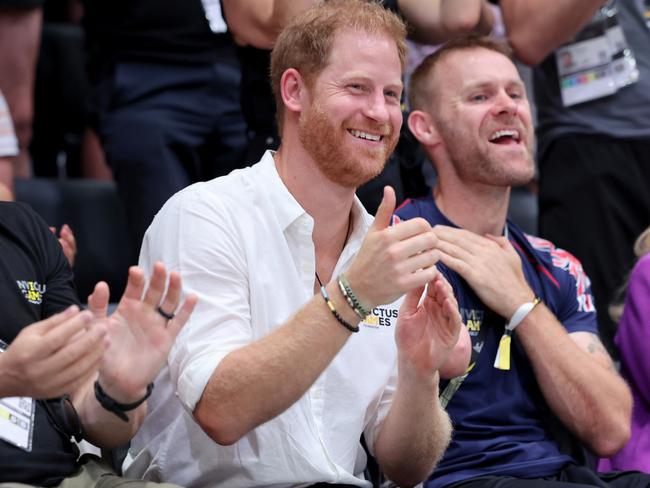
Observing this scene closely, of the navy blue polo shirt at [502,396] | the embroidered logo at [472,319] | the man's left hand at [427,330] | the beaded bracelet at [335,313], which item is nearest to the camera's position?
the beaded bracelet at [335,313]

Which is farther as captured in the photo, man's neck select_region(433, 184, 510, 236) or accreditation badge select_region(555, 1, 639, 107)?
accreditation badge select_region(555, 1, 639, 107)

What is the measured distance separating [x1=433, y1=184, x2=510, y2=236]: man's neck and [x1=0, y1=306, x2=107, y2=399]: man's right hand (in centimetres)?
128

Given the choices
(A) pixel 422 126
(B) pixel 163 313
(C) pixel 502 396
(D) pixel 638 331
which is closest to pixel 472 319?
(C) pixel 502 396

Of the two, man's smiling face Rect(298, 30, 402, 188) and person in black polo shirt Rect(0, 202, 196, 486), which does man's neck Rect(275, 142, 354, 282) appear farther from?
person in black polo shirt Rect(0, 202, 196, 486)

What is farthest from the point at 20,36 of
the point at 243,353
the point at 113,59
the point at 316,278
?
the point at 243,353

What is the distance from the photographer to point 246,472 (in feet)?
6.75

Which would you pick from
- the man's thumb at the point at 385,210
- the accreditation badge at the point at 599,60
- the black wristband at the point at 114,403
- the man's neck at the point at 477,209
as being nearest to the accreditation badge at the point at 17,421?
the black wristband at the point at 114,403

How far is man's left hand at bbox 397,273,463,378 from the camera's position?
2.06 metres

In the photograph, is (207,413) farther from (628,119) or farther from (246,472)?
(628,119)

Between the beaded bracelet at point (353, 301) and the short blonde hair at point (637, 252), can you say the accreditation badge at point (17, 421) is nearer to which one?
the beaded bracelet at point (353, 301)

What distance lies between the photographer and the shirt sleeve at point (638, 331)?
8.75 ft

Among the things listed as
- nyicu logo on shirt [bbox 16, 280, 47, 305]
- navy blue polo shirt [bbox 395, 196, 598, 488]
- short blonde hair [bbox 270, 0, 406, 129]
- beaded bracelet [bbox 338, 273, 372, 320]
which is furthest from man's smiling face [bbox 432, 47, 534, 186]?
nyicu logo on shirt [bbox 16, 280, 47, 305]

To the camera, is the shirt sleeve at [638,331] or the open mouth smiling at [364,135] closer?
the open mouth smiling at [364,135]

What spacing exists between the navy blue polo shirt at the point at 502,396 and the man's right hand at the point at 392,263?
664 mm
